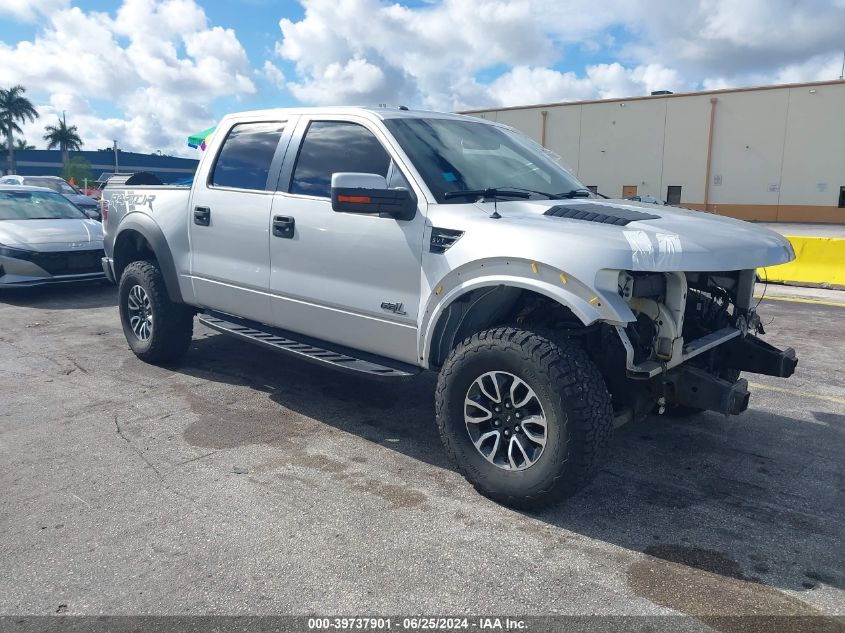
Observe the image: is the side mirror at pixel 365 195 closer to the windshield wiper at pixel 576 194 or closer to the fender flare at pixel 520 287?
the fender flare at pixel 520 287

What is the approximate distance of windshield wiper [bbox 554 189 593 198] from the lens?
4320 millimetres

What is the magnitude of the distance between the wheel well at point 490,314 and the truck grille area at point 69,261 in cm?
718

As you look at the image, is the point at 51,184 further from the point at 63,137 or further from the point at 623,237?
the point at 63,137

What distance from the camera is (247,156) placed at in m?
5.04

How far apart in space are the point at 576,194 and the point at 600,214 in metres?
0.88

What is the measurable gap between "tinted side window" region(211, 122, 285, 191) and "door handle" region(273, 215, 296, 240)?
0.38m

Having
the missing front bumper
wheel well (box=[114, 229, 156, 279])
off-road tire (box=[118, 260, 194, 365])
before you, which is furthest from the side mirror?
wheel well (box=[114, 229, 156, 279])

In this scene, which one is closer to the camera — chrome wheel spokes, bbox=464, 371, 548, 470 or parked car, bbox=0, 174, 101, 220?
chrome wheel spokes, bbox=464, 371, 548, 470

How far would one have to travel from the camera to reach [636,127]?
126 feet

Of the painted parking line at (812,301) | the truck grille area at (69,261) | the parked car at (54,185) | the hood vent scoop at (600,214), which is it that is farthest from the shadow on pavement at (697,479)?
the parked car at (54,185)

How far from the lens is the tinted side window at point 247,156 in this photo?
487cm

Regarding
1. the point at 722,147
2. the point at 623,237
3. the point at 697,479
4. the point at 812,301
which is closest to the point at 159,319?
the point at 623,237

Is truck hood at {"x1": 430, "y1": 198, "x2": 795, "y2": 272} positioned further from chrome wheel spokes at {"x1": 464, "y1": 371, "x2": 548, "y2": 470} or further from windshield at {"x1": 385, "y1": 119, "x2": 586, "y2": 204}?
chrome wheel spokes at {"x1": 464, "y1": 371, "x2": 548, "y2": 470}

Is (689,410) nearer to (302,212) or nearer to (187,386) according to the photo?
(302,212)
